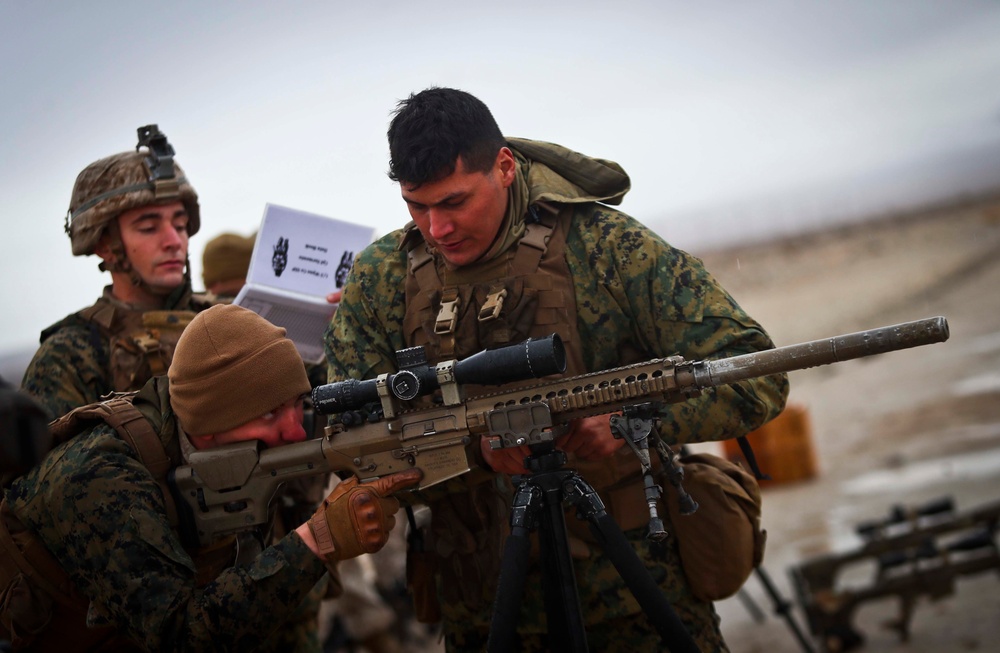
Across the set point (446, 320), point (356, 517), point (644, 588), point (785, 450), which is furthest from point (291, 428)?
point (785, 450)

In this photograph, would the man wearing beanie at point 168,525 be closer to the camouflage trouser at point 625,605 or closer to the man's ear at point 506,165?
the camouflage trouser at point 625,605

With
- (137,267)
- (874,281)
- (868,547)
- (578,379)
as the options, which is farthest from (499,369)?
(874,281)

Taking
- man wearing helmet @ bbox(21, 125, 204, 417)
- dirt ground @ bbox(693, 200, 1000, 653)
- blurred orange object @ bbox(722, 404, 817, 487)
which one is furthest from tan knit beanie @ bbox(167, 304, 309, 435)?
blurred orange object @ bbox(722, 404, 817, 487)

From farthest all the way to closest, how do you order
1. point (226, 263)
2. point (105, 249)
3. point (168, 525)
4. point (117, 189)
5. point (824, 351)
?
1. point (226, 263)
2. point (105, 249)
3. point (117, 189)
4. point (168, 525)
5. point (824, 351)

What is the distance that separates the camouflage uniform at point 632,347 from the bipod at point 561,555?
41 cm

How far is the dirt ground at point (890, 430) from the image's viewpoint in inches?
291

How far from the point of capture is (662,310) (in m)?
3.46

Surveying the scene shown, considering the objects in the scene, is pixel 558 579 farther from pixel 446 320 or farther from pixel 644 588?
pixel 446 320

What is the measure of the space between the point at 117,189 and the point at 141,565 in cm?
196

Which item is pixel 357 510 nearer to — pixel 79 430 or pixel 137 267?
pixel 79 430

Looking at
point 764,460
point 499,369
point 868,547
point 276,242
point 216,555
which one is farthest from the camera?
point 764,460

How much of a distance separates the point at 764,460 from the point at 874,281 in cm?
1906

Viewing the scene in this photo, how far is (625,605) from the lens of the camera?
3.50 metres

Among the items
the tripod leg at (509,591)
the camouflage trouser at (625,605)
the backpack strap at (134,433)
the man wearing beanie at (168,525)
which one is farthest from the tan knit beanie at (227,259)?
the tripod leg at (509,591)
